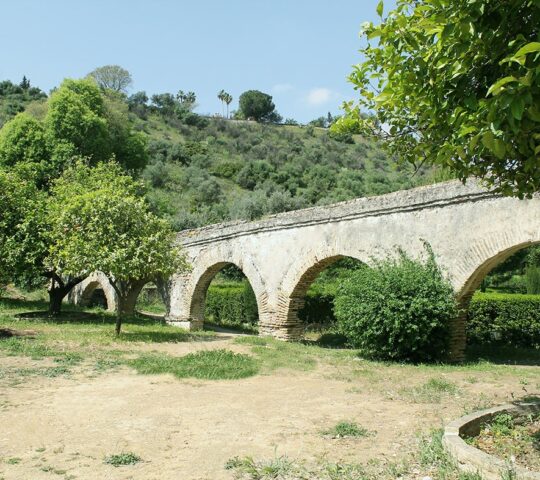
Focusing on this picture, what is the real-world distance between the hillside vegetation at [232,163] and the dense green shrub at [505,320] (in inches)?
642

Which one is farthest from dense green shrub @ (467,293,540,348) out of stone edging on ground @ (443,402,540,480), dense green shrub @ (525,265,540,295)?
dense green shrub @ (525,265,540,295)

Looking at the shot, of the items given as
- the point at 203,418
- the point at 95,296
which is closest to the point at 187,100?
the point at 95,296

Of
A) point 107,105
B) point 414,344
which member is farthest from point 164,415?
point 107,105

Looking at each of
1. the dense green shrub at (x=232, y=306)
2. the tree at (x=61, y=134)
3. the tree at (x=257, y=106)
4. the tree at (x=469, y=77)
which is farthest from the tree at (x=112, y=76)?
the tree at (x=469, y=77)

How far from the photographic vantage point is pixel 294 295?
1362 cm

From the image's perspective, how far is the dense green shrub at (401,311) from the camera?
9.34m

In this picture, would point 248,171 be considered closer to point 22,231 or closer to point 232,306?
point 232,306

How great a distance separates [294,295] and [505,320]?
A: 16.4 feet

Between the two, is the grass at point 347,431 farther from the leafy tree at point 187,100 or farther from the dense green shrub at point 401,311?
the leafy tree at point 187,100

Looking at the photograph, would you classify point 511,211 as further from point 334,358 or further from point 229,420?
point 229,420

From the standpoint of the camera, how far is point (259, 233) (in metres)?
14.8

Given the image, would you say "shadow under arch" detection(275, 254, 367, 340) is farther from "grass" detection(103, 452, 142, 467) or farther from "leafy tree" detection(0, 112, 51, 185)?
"leafy tree" detection(0, 112, 51, 185)

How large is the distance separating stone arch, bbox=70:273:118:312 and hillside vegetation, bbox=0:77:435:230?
4498mm

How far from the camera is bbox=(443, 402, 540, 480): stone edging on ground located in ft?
11.5
